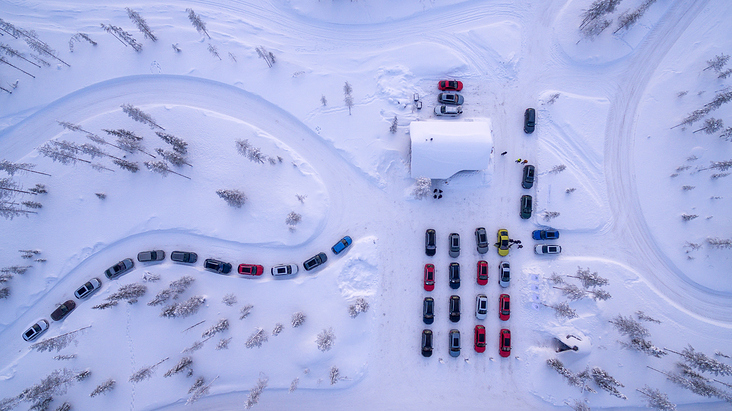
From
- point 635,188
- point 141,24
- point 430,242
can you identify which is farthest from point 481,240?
point 141,24

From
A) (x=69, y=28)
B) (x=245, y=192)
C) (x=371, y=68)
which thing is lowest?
(x=245, y=192)

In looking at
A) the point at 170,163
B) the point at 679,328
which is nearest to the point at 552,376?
the point at 679,328

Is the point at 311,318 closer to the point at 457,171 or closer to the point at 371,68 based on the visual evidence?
the point at 457,171

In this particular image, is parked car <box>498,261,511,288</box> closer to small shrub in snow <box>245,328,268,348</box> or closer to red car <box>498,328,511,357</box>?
red car <box>498,328,511,357</box>

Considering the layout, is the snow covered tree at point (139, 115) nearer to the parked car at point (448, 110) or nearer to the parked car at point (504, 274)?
the parked car at point (448, 110)

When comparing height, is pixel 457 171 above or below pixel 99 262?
above

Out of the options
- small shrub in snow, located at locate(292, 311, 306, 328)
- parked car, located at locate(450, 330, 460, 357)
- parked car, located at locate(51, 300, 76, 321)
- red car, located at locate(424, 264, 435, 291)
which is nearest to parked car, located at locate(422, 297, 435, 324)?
red car, located at locate(424, 264, 435, 291)

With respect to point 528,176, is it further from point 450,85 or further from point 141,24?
point 141,24
